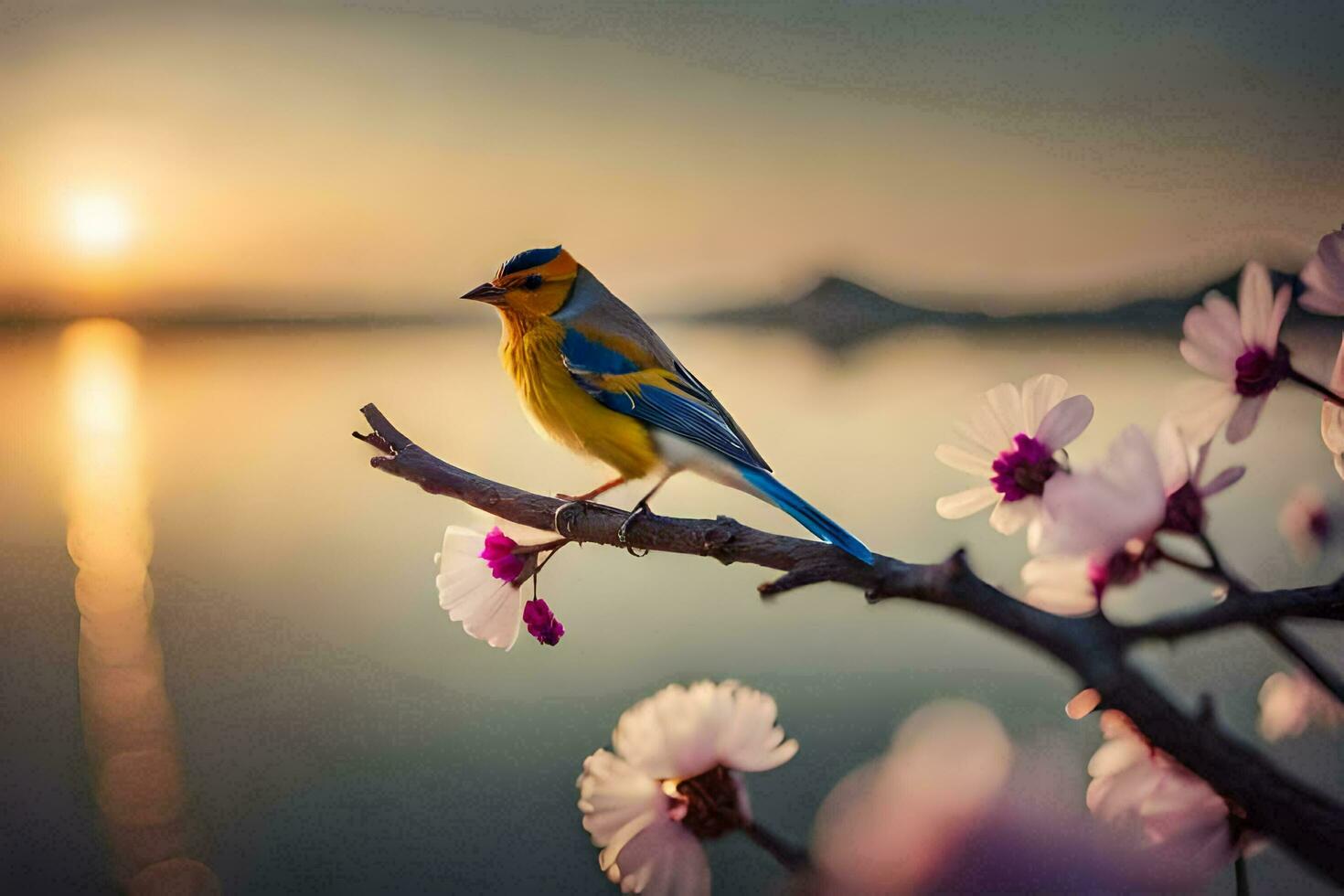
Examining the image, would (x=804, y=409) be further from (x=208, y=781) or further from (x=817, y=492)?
(x=208, y=781)

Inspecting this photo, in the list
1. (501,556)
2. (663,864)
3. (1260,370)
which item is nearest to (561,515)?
(501,556)

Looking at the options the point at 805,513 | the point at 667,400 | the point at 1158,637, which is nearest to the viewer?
the point at 1158,637

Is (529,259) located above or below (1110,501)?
above

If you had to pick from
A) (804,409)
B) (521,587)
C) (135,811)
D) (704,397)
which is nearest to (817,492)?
(804,409)

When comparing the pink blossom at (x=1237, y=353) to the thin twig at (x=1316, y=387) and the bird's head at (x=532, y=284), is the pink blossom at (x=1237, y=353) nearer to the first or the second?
the thin twig at (x=1316, y=387)

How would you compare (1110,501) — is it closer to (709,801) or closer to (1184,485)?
(1184,485)
